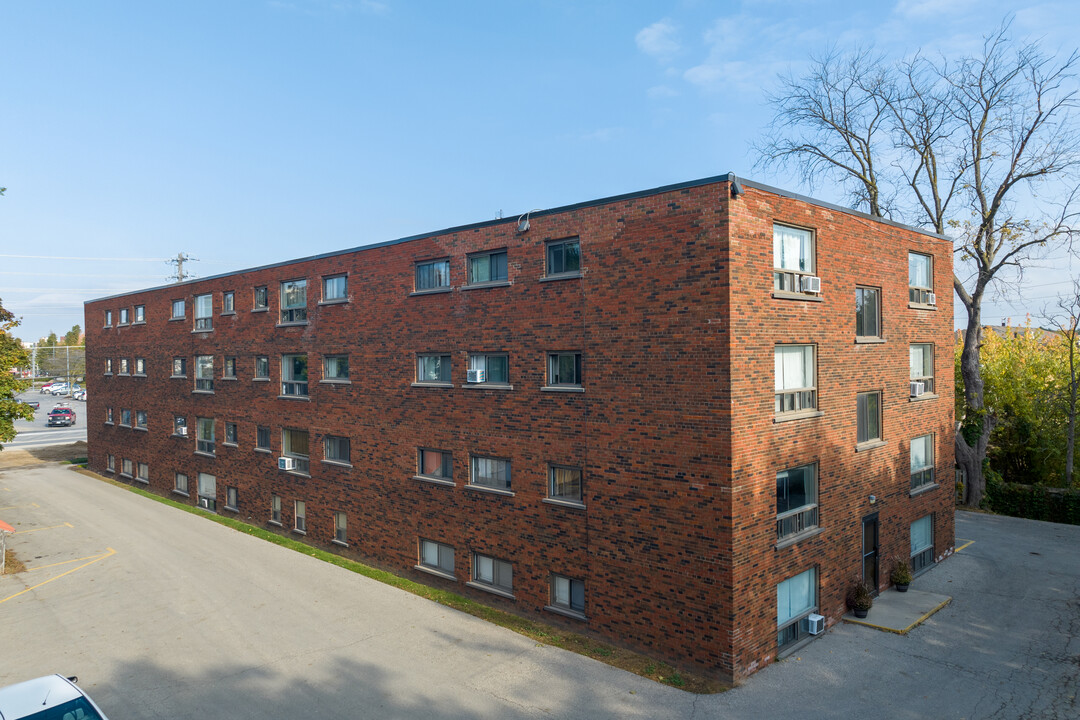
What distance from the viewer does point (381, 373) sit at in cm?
1984

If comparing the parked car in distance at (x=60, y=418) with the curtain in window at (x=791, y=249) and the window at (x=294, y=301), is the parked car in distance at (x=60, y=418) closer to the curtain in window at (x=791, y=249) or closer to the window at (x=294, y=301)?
the window at (x=294, y=301)

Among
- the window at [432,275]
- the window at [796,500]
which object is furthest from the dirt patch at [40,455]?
the window at [796,500]

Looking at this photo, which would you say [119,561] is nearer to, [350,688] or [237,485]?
[237,485]

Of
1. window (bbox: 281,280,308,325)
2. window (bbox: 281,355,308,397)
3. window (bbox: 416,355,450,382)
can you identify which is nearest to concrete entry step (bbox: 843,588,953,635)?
window (bbox: 416,355,450,382)

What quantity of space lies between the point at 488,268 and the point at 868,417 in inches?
420

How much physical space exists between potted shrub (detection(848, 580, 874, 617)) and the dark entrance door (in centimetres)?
94

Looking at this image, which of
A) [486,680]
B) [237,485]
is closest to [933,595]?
[486,680]

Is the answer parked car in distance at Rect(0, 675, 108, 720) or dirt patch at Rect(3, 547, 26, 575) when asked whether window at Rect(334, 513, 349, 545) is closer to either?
dirt patch at Rect(3, 547, 26, 575)

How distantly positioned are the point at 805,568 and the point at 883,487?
461 centimetres

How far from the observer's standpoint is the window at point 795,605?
A: 45.9ft

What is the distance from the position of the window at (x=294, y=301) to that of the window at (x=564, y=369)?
11.2m

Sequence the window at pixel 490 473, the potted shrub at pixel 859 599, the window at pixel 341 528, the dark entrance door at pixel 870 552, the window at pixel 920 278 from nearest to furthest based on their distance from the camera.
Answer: the potted shrub at pixel 859 599 < the window at pixel 490 473 < the dark entrance door at pixel 870 552 < the window at pixel 920 278 < the window at pixel 341 528

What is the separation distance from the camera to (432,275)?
60.6 feet

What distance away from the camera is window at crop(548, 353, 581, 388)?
15.0 metres
